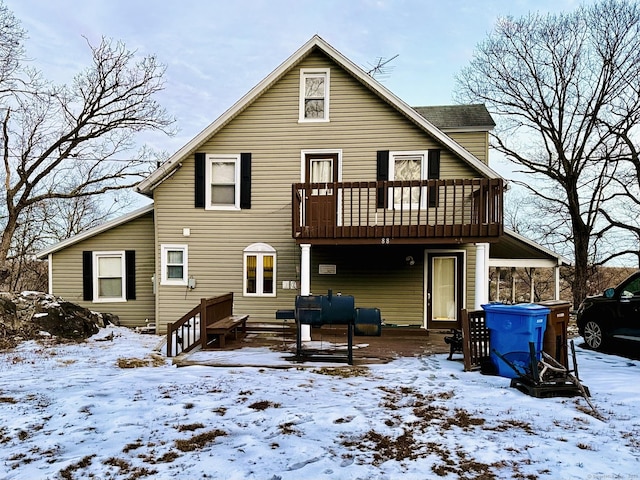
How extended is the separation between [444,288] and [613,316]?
13.0ft

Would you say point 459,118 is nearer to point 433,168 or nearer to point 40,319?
point 433,168

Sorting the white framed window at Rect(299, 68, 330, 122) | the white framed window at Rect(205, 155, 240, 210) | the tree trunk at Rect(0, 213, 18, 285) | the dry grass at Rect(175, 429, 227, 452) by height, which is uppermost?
the white framed window at Rect(299, 68, 330, 122)

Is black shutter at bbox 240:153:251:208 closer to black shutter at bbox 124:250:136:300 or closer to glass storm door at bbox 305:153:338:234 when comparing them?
glass storm door at bbox 305:153:338:234

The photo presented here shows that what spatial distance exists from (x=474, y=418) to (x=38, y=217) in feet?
83.7

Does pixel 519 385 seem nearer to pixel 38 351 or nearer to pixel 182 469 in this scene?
pixel 182 469

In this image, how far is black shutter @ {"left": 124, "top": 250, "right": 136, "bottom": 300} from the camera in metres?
12.5

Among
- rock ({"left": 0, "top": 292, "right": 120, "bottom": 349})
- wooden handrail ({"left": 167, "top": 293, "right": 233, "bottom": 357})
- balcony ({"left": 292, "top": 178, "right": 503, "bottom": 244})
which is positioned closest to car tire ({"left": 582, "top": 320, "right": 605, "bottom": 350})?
balcony ({"left": 292, "top": 178, "right": 503, "bottom": 244})

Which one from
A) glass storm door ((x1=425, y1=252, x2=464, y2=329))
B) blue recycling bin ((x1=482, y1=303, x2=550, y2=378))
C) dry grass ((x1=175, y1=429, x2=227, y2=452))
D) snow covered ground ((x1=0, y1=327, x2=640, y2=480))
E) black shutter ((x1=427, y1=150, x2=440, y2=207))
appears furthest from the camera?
glass storm door ((x1=425, y1=252, x2=464, y2=329))

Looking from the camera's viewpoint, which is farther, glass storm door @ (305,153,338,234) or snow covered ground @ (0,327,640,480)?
glass storm door @ (305,153,338,234)

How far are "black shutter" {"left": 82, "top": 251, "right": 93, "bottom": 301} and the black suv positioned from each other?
13.3 meters

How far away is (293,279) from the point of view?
37.8 ft

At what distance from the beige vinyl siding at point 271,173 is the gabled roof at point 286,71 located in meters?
0.20

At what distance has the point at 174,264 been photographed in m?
11.8

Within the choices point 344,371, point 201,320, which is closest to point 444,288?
point 344,371
